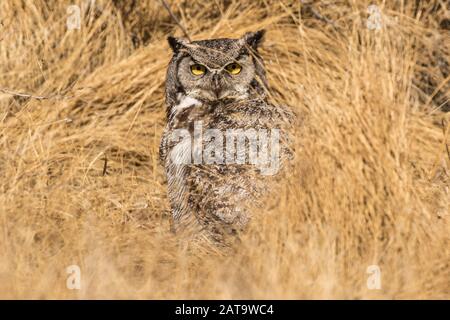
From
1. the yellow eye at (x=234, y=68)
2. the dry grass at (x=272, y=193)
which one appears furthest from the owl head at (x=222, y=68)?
the dry grass at (x=272, y=193)

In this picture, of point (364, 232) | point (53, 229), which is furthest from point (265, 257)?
point (53, 229)

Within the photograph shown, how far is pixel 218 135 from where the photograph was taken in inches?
128

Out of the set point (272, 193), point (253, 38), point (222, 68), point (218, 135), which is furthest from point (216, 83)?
point (272, 193)

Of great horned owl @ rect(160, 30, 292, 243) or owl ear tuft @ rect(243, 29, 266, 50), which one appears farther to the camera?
owl ear tuft @ rect(243, 29, 266, 50)

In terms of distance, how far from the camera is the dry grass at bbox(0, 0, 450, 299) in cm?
265

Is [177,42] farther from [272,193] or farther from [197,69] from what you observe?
[272,193]

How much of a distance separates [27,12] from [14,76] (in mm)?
409

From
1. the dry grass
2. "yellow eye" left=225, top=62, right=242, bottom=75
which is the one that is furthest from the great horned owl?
the dry grass

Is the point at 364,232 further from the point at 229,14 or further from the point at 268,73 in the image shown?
the point at 229,14

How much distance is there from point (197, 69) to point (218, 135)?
22.2 inches

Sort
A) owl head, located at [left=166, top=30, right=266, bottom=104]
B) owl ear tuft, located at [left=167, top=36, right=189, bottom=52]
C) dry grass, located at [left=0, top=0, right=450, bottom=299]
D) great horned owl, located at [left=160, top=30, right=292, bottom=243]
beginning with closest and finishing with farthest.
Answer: dry grass, located at [left=0, top=0, right=450, bottom=299] → great horned owl, located at [left=160, top=30, right=292, bottom=243] → owl head, located at [left=166, top=30, right=266, bottom=104] → owl ear tuft, located at [left=167, top=36, right=189, bottom=52]

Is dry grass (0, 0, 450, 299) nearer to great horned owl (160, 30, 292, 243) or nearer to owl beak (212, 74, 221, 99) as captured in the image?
great horned owl (160, 30, 292, 243)

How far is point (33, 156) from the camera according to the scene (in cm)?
358
